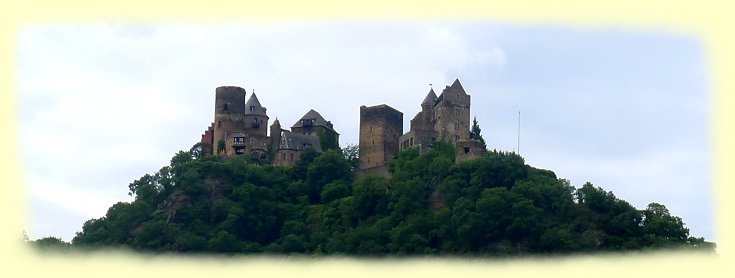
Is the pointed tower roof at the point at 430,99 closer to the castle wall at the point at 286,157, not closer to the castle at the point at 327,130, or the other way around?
the castle at the point at 327,130

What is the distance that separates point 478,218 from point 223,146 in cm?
1790

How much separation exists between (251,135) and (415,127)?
353 inches

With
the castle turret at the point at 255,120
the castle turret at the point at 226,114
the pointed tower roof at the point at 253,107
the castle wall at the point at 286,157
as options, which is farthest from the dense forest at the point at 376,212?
the pointed tower roof at the point at 253,107

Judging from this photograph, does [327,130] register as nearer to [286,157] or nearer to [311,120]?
[311,120]

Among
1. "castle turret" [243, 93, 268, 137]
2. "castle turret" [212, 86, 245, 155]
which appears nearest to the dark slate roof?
"castle turret" [243, 93, 268, 137]

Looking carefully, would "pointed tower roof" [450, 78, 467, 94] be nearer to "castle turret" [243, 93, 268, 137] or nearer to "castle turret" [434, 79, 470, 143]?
"castle turret" [434, 79, 470, 143]

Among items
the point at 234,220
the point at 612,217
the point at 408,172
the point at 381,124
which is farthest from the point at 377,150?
the point at 612,217

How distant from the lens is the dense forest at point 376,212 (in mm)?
50438

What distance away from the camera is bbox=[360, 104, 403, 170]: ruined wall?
6222cm

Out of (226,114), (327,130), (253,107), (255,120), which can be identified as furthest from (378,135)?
(226,114)

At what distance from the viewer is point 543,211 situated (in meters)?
52.0

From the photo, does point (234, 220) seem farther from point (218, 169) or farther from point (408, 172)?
point (408, 172)

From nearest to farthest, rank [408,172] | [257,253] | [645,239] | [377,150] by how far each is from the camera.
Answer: [645,239], [257,253], [408,172], [377,150]

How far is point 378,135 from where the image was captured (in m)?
62.5
